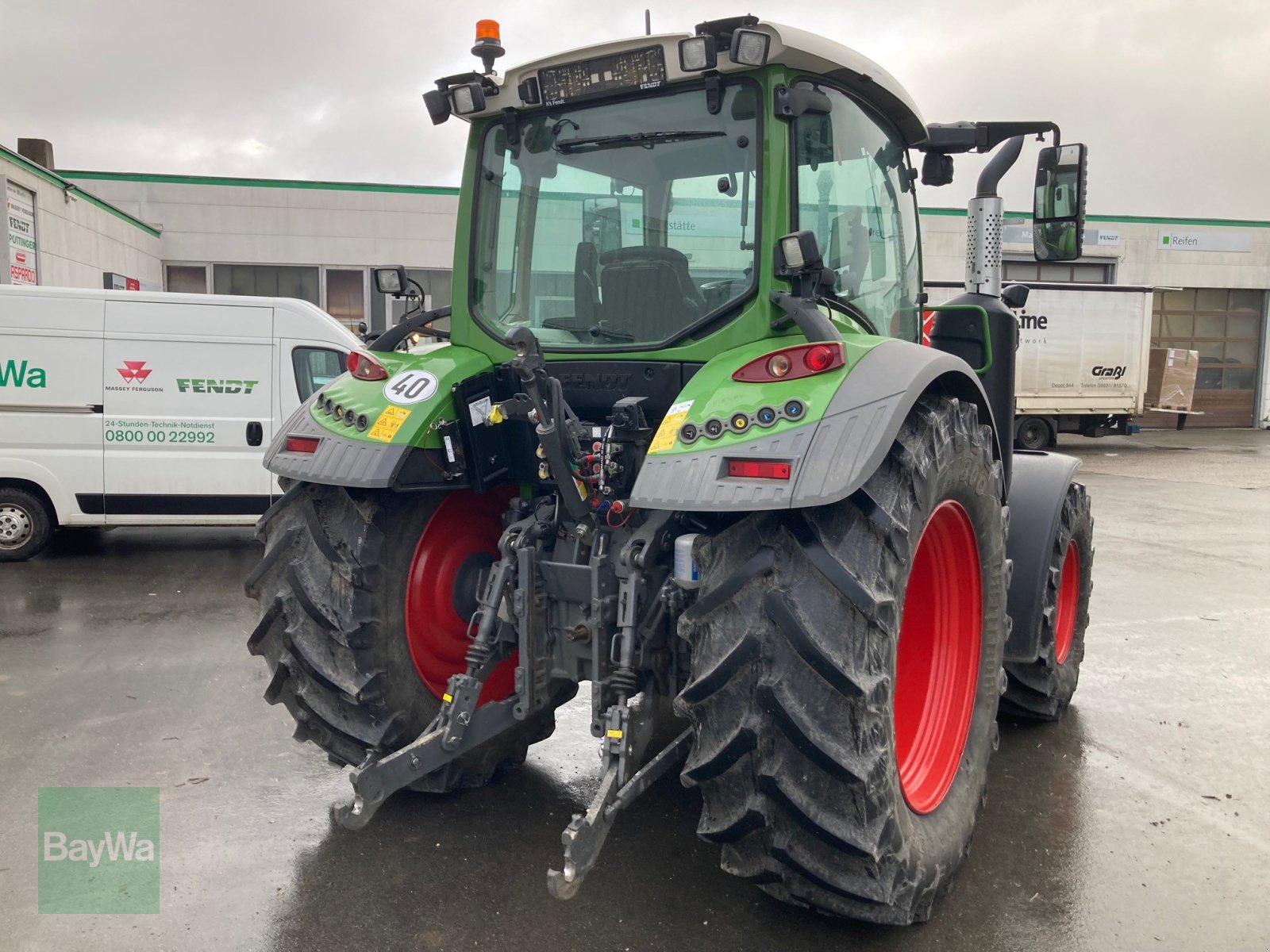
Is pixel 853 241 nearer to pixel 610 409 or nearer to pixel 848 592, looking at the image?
pixel 610 409

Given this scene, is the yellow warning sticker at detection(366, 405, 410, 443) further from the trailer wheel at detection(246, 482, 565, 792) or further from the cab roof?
the cab roof

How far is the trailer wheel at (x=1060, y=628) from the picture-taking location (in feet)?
14.6

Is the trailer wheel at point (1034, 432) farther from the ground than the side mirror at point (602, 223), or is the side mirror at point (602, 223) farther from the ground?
the side mirror at point (602, 223)

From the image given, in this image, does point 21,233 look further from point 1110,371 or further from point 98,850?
point 1110,371

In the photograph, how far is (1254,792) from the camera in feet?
13.0

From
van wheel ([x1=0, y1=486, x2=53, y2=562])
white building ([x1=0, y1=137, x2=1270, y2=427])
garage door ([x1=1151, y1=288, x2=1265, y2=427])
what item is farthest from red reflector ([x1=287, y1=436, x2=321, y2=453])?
garage door ([x1=1151, y1=288, x2=1265, y2=427])

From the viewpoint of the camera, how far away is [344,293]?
20141 mm

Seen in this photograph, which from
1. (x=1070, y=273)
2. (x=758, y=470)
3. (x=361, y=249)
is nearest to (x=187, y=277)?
(x=361, y=249)

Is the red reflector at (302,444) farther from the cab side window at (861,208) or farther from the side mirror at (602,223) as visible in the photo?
the cab side window at (861,208)

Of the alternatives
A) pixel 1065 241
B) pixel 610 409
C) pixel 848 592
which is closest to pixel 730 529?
pixel 848 592

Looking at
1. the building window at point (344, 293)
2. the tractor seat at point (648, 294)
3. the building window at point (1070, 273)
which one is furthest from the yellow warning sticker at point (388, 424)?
the building window at point (1070, 273)

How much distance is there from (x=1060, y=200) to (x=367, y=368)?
2708mm

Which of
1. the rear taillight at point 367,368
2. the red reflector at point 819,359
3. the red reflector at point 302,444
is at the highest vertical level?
the red reflector at point 819,359

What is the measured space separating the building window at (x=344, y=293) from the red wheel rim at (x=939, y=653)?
716 inches
